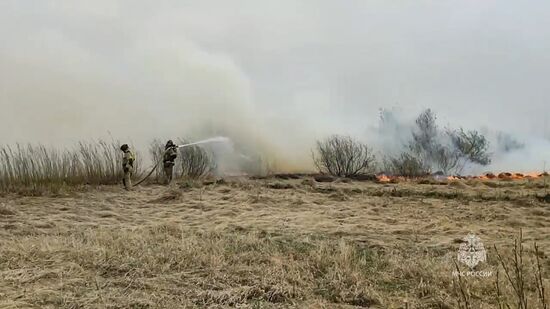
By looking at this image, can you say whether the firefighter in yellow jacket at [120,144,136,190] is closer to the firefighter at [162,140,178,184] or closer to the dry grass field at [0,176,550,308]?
the firefighter at [162,140,178,184]

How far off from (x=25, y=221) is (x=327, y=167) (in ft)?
66.0

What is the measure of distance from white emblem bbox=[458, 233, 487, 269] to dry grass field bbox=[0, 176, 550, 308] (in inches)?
5.1

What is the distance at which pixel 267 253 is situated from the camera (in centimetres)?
768

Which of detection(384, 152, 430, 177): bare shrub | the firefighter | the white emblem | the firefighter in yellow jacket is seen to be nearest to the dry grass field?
the white emblem

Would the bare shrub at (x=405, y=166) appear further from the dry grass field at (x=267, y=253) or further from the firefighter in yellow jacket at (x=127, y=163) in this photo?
the firefighter in yellow jacket at (x=127, y=163)

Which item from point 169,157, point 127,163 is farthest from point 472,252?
point 169,157

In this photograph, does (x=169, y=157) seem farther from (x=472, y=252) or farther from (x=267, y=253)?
(x=472, y=252)

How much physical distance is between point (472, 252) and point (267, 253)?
3223 mm

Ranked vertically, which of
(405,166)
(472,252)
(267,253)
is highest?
(405,166)

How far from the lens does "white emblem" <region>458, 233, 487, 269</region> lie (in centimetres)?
746

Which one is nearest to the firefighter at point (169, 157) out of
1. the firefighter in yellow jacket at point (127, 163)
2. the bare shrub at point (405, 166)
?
the firefighter in yellow jacket at point (127, 163)

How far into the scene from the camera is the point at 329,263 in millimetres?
6902

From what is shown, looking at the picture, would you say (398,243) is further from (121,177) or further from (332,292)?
(121,177)

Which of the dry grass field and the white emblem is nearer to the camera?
the dry grass field
